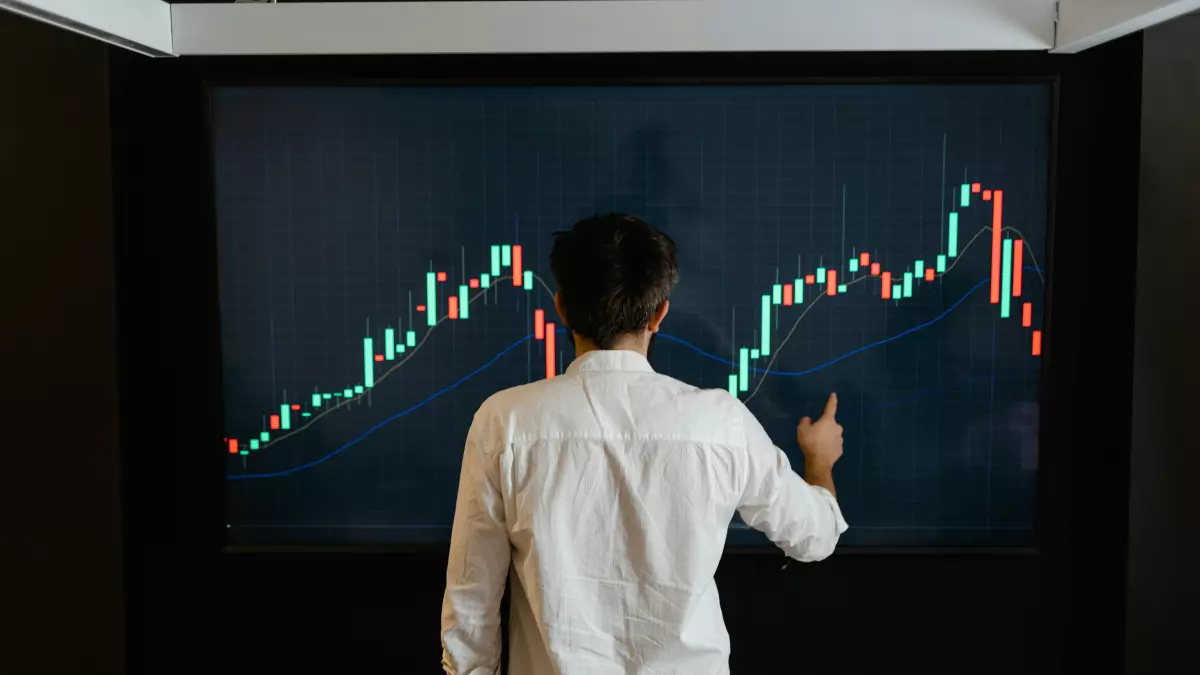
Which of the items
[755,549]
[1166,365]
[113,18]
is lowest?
[755,549]

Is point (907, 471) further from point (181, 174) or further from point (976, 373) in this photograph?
point (181, 174)

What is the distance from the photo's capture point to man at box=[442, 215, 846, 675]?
48.6 inches

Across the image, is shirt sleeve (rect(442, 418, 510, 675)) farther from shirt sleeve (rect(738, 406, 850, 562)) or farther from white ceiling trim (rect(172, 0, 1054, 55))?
white ceiling trim (rect(172, 0, 1054, 55))

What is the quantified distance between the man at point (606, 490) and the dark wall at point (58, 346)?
1.19m

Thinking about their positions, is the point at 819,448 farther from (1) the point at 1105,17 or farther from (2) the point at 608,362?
(1) the point at 1105,17

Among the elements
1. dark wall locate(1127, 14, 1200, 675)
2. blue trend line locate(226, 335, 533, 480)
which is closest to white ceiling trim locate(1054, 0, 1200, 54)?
dark wall locate(1127, 14, 1200, 675)

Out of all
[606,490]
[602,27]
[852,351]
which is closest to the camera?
[606,490]

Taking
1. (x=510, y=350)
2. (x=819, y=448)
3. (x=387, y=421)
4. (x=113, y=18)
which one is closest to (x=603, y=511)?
(x=819, y=448)

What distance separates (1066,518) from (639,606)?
4.25 feet

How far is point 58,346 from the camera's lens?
1.99m

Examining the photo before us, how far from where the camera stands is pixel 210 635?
6.82 feet

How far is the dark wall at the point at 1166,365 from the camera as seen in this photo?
6.25 feet

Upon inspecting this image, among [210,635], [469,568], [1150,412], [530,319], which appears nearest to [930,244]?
[1150,412]

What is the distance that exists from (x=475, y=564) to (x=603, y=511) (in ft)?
0.66
